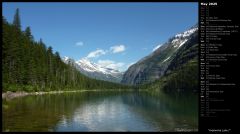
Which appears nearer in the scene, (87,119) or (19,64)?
(87,119)

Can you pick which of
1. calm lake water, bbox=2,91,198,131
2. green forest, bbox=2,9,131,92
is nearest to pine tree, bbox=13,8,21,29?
green forest, bbox=2,9,131,92

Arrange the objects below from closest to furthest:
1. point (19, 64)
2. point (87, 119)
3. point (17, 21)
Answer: point (87, 119) < point (19, 64) < point (17, 21)

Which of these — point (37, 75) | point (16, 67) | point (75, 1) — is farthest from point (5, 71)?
point (75, 1)

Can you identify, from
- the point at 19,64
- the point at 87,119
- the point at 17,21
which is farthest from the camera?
the point at 17,21

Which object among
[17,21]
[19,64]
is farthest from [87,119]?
[17,21]

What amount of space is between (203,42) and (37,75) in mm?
138580

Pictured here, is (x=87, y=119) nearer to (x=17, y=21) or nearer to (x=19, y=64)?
(x=19, y=64)

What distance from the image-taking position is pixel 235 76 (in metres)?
14.4

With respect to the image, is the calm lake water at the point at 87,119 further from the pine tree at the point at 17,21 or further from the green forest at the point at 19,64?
the pine tree at the point at 17,21

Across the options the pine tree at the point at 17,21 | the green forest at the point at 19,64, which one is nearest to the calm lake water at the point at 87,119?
the green forest at the point at 19,64

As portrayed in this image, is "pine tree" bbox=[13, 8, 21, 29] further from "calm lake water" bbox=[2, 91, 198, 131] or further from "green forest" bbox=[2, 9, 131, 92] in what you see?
"calm lake water" bbox=[2, 91, 198, 131]

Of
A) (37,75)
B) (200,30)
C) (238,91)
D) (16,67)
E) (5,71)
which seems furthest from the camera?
(37,75)

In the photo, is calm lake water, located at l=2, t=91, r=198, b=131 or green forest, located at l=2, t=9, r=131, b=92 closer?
calm lake water, located at l=2, t=91, r=198, b=131

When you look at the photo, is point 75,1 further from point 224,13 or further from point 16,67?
point 16,67
